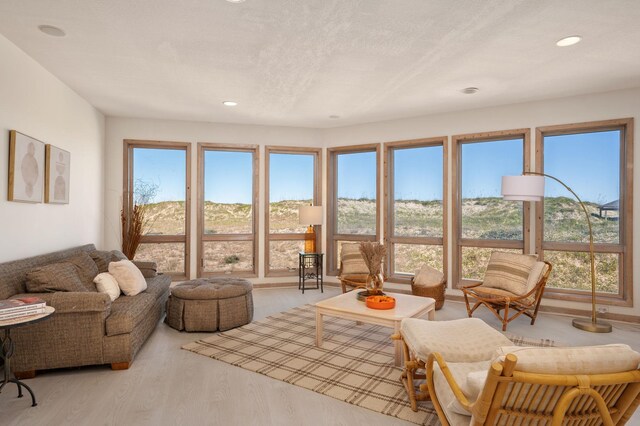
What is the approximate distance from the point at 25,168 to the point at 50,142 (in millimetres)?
603

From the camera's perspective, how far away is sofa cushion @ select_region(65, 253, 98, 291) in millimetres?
3702

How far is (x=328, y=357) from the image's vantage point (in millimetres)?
3438

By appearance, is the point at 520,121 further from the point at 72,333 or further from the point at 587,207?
the point at 72,333

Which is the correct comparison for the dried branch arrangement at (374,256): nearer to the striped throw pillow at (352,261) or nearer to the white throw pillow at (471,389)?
the striped throw pillow at (352,261)

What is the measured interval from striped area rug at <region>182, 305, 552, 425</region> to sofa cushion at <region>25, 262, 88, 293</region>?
3.77ft

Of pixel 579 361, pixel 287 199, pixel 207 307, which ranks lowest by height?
pixel 207 307

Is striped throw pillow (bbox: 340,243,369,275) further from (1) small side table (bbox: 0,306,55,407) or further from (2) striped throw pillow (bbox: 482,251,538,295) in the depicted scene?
(1) small side table (bbox: 0,306,55,407)

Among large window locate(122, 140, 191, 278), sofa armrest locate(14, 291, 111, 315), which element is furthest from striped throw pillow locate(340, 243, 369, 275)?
sofa armrest locate(14, 291, 111, 315)

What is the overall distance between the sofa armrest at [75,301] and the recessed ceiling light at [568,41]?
14.2ft

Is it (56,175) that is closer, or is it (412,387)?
(412,387)

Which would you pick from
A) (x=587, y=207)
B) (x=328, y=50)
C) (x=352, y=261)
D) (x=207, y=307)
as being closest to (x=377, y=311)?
(x=207, y=307)

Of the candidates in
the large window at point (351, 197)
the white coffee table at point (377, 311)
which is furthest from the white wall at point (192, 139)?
the white coffee table at point (377, 311)

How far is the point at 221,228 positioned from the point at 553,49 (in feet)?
16.6

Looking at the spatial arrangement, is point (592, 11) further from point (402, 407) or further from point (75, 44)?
point (75, 44)
